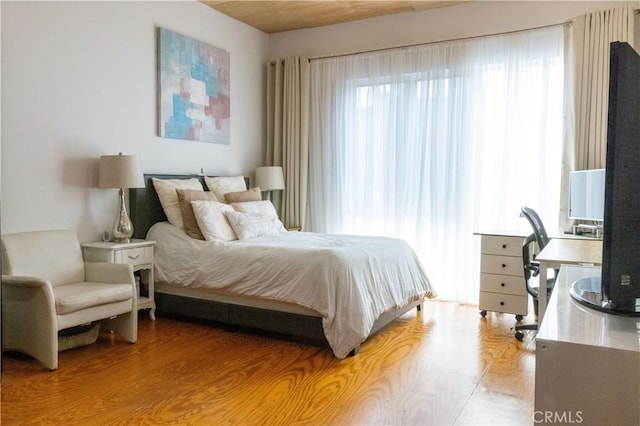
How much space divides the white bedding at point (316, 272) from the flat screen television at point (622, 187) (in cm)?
211

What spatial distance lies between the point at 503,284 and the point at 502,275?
0.07 metres

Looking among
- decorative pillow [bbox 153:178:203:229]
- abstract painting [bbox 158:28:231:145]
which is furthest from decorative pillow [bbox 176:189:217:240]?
abstract painting [bbox 158:28:231:145]

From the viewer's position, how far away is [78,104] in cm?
375

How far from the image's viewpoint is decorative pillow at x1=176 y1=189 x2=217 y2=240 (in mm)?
4055

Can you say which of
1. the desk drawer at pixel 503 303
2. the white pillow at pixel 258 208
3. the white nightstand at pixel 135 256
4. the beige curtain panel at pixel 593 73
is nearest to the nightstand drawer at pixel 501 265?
the desk drawer at pixel 503 303

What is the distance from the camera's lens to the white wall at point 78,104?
3342 mm

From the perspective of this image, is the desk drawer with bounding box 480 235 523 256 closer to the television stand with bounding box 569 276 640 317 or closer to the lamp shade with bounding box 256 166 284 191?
the lamp shade with bounding box 256 166 284 191

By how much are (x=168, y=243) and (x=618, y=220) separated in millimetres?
3500

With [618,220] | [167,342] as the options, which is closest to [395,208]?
[167,342]

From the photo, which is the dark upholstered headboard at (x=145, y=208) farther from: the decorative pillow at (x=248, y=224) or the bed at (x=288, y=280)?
the decorative pillow at (x=248, y=224)

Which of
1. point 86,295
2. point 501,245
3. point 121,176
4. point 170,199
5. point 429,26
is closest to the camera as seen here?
point 86,295

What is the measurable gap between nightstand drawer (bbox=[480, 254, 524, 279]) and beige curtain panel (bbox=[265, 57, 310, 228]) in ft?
7.08

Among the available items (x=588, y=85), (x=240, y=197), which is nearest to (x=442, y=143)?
(x=588, y=85)

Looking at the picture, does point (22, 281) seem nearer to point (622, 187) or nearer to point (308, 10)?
point (622, 187)
